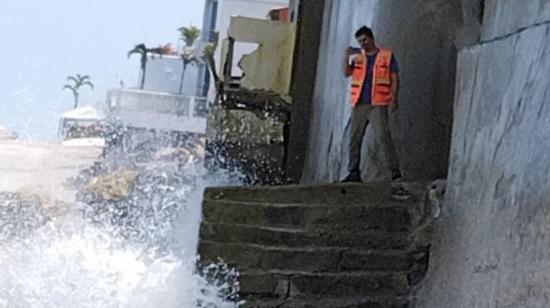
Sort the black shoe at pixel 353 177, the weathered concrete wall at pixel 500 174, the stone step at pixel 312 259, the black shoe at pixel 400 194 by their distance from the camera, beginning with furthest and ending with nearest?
the black shoe at pixel 353 177
the black shoe at pixel 400 194
the stone step at pixel 312 259
the weathered concrete wall at pixel 500 174

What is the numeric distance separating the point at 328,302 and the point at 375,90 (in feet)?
9.06

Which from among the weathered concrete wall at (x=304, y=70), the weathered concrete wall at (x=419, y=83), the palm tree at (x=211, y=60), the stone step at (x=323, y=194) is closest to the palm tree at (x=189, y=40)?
the palm tree at (x=211, y=60)

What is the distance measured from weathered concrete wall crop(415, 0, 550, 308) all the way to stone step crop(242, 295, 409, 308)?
0.19 meters

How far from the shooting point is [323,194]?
7.22 metres

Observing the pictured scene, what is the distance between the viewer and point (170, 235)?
395 inches

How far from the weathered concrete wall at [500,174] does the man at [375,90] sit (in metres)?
1.96

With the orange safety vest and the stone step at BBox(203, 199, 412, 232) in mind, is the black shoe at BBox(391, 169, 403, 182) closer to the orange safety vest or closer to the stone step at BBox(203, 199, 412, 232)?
the orange safety vest

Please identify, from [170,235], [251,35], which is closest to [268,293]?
[170,235]

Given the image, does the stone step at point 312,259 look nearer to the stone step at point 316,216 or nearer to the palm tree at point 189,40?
the stone step at point 316,216

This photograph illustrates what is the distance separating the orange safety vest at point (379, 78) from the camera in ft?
29.0

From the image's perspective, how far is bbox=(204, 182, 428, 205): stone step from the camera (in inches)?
281

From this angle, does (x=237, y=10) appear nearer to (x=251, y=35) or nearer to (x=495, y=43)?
(x=251, y=35)

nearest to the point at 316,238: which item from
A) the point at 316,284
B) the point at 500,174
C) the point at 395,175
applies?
the point at 316,284

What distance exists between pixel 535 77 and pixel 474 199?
38.5 inches
